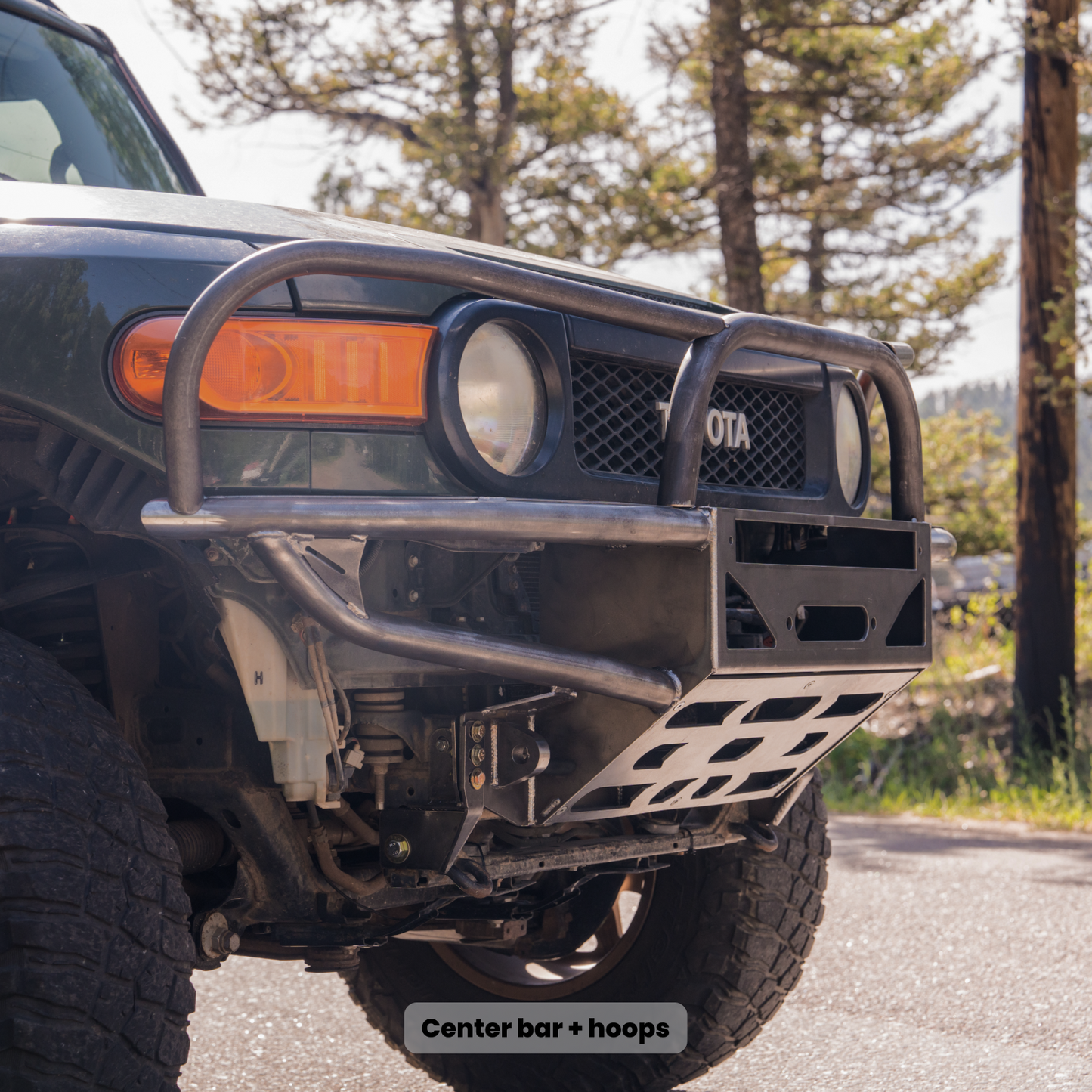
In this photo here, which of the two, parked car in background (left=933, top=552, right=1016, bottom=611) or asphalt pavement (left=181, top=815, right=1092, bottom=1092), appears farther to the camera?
parked car in background (left=933, top=552, right=1016, bottom=611)

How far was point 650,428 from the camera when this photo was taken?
2248 millimetres

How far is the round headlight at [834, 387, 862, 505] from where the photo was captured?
2.67 meters

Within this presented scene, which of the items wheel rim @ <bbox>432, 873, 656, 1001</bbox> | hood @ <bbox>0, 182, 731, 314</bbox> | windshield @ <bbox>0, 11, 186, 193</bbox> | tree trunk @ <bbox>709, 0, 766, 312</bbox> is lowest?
wheel rim @ <bbox>432, 873, 656, 1001</bbox>

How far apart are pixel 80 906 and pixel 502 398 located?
0.94 meters

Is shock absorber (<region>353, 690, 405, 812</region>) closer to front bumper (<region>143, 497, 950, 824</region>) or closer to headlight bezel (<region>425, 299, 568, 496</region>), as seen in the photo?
front bumper (<region>143, 497, 950, 824</region>)

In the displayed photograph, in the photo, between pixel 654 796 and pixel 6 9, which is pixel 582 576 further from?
pixel 6 9

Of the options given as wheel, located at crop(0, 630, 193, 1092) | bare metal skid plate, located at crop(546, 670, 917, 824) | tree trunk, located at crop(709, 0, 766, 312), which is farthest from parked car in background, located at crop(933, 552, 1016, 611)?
wheel, located at crop(0, 630, 193, 1092)

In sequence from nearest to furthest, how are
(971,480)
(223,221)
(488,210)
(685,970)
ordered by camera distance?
(223,221)
(685,970)
(488,210)
(971,480)

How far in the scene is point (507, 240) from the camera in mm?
13664

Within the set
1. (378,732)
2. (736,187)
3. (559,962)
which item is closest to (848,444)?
(378,732)

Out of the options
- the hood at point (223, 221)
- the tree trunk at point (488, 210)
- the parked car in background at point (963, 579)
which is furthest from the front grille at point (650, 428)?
the parked car in background at point (963, 579)

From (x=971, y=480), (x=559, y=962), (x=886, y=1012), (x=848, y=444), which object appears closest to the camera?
(x=848, y=444)

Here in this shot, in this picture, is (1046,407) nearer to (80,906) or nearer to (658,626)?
(658,626)

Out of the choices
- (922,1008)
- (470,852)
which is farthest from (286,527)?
(922,1008)
